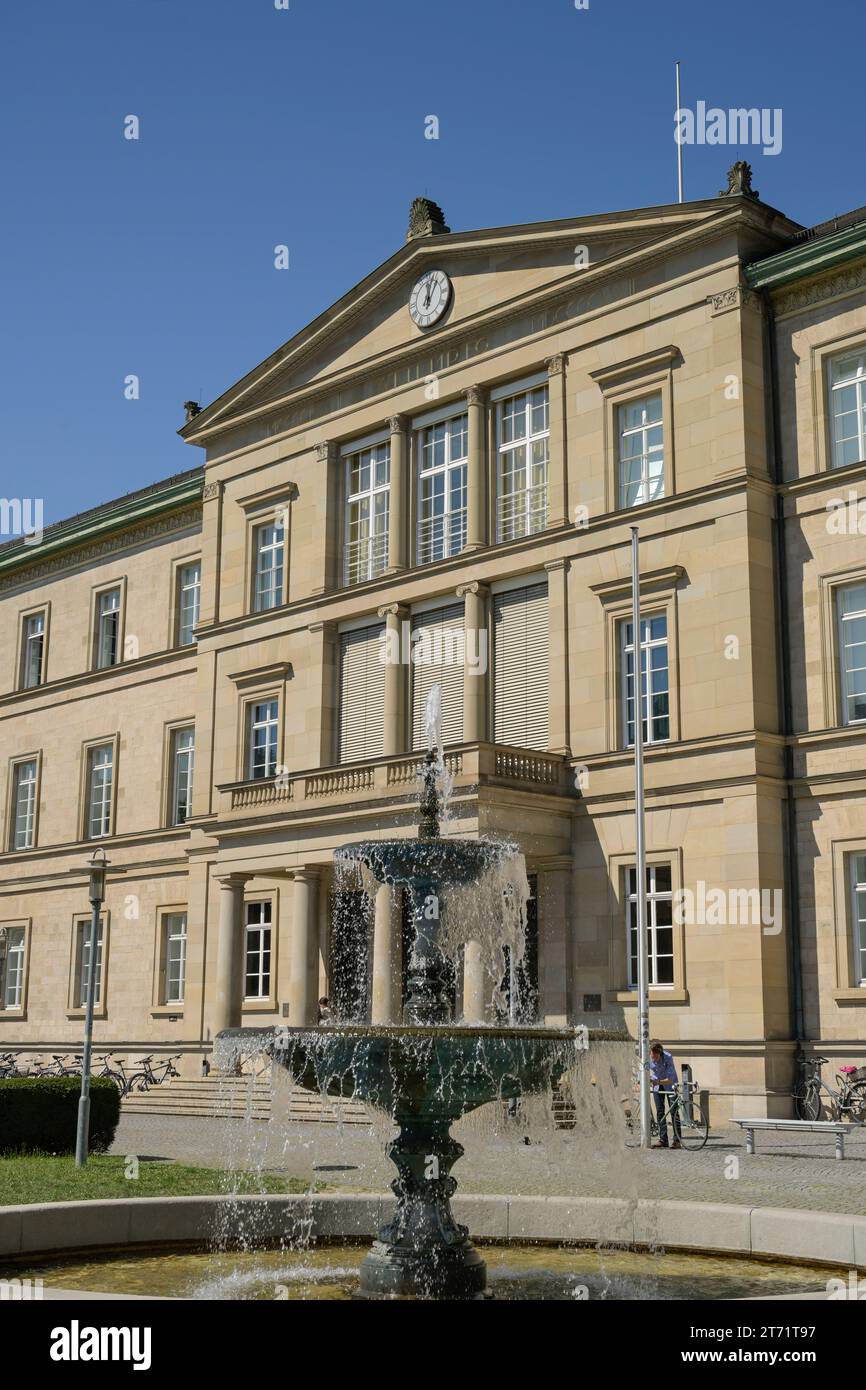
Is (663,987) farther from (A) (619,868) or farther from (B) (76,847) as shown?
(B) (76,847)

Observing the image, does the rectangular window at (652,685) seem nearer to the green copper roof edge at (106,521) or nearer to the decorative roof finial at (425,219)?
the decorative roof finial at (425,219)

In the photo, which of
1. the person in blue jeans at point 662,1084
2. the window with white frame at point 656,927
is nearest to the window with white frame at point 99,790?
the window with white frame at point 656,927

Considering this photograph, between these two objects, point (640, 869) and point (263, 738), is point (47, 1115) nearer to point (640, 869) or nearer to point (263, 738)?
point (640, 869)

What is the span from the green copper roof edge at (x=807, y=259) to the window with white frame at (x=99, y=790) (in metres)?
25.8

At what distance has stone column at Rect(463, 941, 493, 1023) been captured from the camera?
28891 millimetres

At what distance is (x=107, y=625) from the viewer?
50.1 metres

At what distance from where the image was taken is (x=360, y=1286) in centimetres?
1090

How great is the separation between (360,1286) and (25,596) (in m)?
45.9

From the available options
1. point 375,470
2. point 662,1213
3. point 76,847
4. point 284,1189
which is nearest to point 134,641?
point 76,847

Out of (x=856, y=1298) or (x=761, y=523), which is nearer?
(x=856, y=1298)

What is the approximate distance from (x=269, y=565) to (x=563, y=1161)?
83.9 feet

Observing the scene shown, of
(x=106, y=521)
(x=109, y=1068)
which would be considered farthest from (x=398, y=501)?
(x=109, y=1068)

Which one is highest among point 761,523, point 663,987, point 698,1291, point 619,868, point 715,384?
point 715,384
